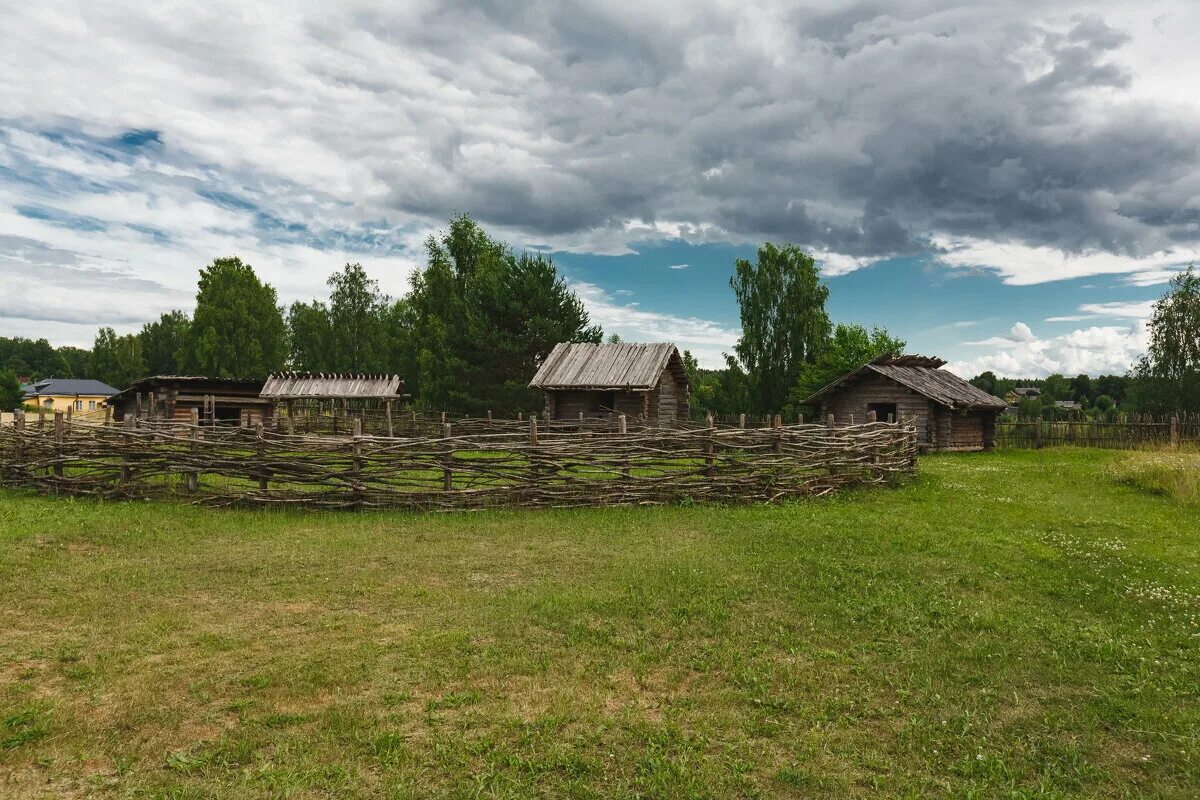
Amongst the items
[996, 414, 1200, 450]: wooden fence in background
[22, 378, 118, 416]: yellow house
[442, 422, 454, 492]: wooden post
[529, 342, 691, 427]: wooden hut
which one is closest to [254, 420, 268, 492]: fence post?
[442, 422, 454, 492]: wooden post

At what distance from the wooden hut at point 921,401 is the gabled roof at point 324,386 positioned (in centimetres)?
2036

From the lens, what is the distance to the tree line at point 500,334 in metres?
35.8

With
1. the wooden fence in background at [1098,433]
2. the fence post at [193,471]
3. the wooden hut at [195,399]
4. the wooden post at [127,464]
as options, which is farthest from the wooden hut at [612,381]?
the wooden post at [127,464]

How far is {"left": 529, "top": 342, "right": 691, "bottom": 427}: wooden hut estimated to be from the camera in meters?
27.2

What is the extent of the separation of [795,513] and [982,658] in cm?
684

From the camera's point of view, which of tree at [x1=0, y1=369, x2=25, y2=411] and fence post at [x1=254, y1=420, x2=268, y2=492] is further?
tree at [x1=0, y1=369, x2=25, y2=411]

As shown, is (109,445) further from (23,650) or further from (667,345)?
(667,345)

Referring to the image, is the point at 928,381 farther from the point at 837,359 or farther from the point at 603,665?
the point at 603,665

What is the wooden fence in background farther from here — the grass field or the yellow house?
the yellow house

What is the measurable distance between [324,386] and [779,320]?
25961 millimetres

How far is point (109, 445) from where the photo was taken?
13.8 m

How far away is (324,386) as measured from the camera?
33250 millimetres

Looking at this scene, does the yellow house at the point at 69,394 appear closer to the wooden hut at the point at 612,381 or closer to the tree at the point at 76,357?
the tree at the point at 76,357

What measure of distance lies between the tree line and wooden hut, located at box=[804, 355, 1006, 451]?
1844mm
